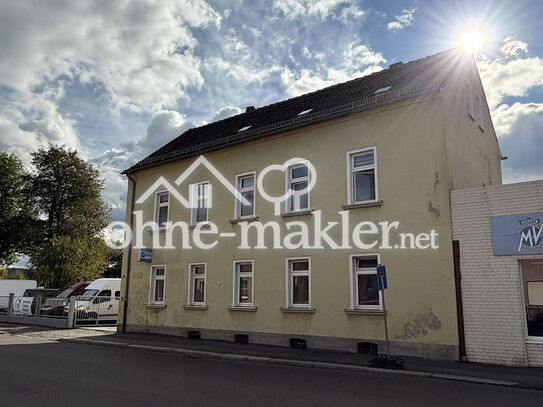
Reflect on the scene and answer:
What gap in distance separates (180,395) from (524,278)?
8771mm

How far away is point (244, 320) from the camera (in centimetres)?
1667

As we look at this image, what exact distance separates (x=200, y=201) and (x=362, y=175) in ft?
23.3

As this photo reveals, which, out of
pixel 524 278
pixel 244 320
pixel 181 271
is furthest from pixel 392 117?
pixel 181 271

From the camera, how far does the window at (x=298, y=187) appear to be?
16188mm

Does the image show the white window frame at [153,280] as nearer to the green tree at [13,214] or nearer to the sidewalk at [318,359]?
the sidewalk at [318,359]

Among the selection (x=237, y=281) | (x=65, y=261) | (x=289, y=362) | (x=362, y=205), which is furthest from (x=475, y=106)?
(x=65, y=261)

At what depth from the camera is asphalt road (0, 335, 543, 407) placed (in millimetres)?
7359

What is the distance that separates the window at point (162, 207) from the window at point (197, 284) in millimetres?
2770

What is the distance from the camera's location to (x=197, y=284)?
1877cm

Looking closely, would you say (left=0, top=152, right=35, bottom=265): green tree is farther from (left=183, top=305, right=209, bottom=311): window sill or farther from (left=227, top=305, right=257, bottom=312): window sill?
(left=227, top=305, right=257, bottom=312): window sill

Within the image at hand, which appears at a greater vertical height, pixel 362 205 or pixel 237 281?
pixel 362 205

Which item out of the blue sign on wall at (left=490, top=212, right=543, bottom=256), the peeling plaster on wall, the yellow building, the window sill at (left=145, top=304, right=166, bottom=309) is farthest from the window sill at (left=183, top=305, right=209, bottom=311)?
the blue sign on wall at (left=490, top=212, right=543, bottom=256)

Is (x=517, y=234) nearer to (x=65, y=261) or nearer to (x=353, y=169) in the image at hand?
(x=353, y=169)

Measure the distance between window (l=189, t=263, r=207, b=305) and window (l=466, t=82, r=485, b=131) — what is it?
426 inches
